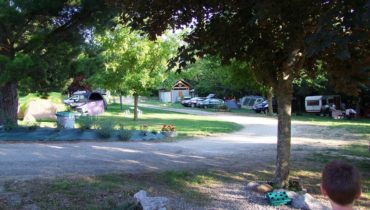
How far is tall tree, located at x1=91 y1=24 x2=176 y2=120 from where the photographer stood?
93.1ft

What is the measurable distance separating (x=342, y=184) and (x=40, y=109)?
92.4ft

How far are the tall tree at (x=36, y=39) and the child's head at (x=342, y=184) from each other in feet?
40.9

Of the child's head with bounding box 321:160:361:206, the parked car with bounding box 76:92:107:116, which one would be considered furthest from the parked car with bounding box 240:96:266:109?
the child's head with bounding box 321:160:361:206

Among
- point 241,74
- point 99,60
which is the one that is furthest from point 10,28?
point 241,74

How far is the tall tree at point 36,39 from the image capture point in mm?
13906

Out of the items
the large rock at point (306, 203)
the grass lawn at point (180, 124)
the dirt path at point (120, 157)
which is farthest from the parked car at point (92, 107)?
the large rock at point (306, 203)

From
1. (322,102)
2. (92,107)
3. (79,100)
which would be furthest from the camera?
(79,100)

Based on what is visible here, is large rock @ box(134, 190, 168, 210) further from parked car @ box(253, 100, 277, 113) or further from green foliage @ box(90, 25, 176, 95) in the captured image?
parked car @ box(253, 100, 277, 113)

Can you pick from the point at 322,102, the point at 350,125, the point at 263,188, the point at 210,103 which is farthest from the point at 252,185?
the point at 210,103

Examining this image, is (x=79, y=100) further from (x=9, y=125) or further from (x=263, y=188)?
(x=263, y=188)

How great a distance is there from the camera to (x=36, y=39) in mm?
15555

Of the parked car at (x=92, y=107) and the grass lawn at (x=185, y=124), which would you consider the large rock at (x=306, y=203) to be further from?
the parked car at (x=92, y=107)

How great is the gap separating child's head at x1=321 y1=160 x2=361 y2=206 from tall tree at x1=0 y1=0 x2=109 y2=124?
1248 centimetres

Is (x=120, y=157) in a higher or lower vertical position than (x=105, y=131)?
lower
